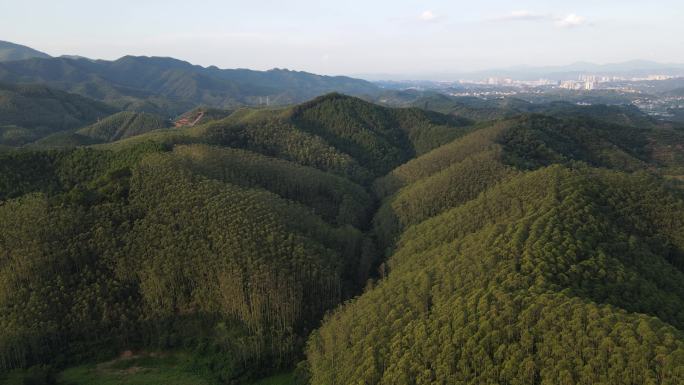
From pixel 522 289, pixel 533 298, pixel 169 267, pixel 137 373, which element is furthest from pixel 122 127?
pixel 533 298

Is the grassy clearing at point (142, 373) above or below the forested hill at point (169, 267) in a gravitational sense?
below

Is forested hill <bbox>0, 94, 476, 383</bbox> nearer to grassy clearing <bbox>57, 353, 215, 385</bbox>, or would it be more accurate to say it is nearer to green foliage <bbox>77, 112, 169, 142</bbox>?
grassy clearing <bbox>57, 353, 215, 385</bbox>

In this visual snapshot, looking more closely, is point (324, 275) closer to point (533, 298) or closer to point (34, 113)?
point (533, 298)

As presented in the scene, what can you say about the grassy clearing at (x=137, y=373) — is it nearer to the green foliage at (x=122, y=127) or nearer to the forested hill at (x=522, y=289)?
the forested hill at (x=522, y=289)

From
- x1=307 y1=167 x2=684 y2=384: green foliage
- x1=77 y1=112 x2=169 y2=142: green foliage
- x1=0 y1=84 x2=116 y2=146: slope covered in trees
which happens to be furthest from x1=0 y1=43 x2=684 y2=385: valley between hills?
x1=0 y1=84 x2=116 y2=146: slope covered in trees

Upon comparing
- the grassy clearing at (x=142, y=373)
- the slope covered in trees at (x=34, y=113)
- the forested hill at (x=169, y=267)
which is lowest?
the grassy clearing at (x=142, y=373)

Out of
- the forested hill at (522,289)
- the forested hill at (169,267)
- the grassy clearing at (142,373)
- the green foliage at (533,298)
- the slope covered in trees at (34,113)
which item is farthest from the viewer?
the slope covered in trees at (34,113)

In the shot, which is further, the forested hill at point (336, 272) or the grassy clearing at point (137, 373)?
the grassy clearing at point (137, 373)

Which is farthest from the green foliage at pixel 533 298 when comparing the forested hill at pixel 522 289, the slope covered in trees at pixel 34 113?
the slope covered in trees at pixel 34 113
